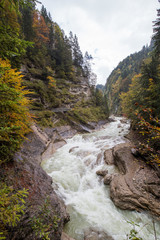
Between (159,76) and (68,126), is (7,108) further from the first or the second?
(68,126)

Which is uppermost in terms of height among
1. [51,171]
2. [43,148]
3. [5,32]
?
[5,32]

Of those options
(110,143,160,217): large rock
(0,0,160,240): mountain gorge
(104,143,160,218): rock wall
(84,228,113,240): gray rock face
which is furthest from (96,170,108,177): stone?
(84,228,113,240): gray rock face

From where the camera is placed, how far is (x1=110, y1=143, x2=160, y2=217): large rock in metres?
5.19

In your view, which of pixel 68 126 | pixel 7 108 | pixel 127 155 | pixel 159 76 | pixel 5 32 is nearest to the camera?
pixel 5 32

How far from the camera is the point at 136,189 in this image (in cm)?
568

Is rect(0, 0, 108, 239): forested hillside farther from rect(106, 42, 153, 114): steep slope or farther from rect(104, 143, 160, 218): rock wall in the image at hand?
rect(106, 42, 153, 114): steep slope

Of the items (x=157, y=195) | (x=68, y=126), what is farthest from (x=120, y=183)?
(x=68, y=126)

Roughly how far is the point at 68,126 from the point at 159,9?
1898cm

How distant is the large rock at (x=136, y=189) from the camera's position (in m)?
5.19

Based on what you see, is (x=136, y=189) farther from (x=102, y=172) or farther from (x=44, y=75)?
(x=44, y=75)

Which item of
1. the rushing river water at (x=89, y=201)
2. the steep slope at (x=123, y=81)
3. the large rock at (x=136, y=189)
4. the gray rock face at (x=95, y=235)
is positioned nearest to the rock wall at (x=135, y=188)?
the large rock at (x=136, y=189)

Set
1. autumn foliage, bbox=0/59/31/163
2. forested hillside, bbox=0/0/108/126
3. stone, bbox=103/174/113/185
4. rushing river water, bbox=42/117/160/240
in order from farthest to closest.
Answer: forested hillside, bbox=0/0/108/126 → stone, bbox=103/174/113/185 → rushing river water, bbox=42/117/160/240 → autumn foliage, bbox=0/59/31/163

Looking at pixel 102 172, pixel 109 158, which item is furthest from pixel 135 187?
pixel 109 158

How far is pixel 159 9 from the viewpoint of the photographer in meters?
10.8
